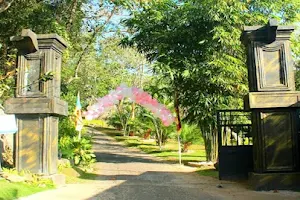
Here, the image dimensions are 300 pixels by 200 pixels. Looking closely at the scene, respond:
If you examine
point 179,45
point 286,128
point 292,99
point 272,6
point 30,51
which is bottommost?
point 286,128

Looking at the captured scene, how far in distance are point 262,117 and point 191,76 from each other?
5.43 meters

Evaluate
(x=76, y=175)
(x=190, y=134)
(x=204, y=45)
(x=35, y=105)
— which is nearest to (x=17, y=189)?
(x=35, y=105)

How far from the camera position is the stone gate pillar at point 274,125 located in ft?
28.8

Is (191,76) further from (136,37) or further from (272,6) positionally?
(272,6)

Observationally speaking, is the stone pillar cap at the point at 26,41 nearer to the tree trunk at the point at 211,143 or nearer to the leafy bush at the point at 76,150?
the leafy bush at the point at 76,150

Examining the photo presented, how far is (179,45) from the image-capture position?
14555mm

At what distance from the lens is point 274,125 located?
8883 mm

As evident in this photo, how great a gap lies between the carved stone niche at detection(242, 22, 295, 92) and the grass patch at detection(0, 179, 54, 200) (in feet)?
17.2

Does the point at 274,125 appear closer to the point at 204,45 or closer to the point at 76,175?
the point at 204,45

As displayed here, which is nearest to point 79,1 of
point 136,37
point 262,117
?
point 136,37

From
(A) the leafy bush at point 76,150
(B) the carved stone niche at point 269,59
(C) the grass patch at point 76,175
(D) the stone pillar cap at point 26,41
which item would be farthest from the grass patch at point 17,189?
(B) the carved stone niche at point 269,59

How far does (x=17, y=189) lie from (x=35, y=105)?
208cm

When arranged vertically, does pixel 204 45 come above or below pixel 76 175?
above

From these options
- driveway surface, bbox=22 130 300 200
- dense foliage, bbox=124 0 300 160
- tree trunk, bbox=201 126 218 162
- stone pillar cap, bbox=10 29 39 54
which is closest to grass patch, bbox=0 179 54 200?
driveway surface, bbox=22 130 300 200
